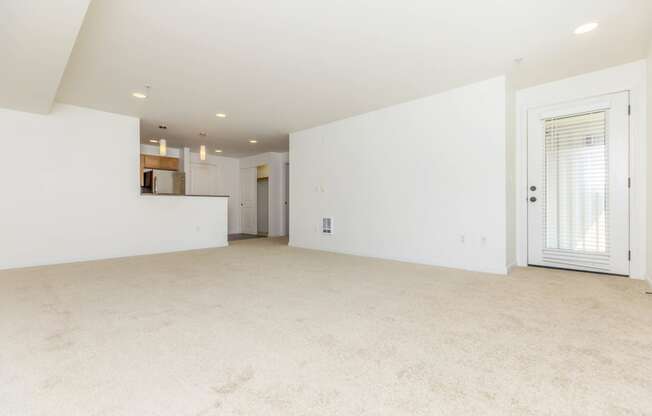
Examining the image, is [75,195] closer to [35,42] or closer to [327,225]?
[35,42]

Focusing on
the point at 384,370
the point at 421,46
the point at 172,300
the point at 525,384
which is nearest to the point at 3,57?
Answer: the point at 172,300

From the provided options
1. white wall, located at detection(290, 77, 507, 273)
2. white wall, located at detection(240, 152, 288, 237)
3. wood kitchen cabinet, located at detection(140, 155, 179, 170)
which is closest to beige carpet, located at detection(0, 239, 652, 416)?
white wall, located at detection(290, 77, 507, 273)

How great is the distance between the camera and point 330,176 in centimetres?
582

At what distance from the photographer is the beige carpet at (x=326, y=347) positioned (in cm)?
131

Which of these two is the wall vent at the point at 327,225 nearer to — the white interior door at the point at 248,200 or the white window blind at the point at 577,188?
the white window blind at the point at 577,188

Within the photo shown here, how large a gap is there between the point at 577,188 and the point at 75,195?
7.22m

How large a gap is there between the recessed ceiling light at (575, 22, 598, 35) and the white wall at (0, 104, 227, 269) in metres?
6.29

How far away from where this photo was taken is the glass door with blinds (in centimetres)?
358

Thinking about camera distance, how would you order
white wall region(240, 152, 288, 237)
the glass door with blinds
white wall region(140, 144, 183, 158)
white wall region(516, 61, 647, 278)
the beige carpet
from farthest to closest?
white wall region(240, 152, 288, 237) < white wall region(140, 144, 183, 158) < the glass door with blinds < white wall region(516, 61, 647, 278) < the beige carpet

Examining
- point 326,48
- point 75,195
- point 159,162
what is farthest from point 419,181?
point 159,162

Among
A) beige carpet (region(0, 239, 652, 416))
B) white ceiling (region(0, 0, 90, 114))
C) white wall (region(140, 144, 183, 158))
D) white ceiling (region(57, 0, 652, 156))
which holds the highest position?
white ceiling (region(57, 0, 652, 156))

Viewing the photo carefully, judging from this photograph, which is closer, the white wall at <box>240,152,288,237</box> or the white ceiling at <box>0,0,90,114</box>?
the white ceiling at <box>0,0,90,114</box>

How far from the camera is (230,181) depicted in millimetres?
9578

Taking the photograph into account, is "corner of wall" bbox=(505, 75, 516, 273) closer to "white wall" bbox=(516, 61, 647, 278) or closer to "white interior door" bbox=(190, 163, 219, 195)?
"white wall" bbox=(516, 61, 647, 278)
